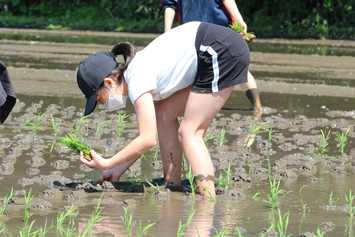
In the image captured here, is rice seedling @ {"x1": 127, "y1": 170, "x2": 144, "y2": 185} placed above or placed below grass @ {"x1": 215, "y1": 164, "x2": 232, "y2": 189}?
below

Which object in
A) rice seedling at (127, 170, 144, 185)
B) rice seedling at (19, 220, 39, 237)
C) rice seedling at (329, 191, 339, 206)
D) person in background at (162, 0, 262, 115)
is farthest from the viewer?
person in background at (162, 0, 262, 115)

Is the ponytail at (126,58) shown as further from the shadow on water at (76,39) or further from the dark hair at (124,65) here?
the shadow on water at (76,39)

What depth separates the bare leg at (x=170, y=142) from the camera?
3.34 metres

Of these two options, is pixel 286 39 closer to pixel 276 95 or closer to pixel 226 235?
pixel 276 95

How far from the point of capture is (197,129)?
10.3ft

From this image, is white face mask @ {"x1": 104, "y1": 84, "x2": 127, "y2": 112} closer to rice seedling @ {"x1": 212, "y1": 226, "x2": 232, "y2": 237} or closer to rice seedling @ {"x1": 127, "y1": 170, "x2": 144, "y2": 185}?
rice seedling @ {"x1": 127, "y1": 170, "x2": 144, "y2": 185}

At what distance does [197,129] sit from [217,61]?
17.8 inches

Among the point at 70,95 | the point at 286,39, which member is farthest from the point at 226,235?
the point at 286,39

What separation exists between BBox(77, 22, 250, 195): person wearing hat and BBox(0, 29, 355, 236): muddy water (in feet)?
0.97

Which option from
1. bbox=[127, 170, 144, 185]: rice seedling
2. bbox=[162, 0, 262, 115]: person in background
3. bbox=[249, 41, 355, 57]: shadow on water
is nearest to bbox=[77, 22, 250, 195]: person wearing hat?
bbox=[127, 170, 144, 185]: rice seedling

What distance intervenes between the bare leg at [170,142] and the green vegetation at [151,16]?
12.9 meters

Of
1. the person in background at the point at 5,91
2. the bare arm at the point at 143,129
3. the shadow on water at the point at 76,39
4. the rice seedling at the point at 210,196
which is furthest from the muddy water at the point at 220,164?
the shadow on water at the point at 76,39

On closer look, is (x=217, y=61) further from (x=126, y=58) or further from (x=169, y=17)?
(x=169, y=17)

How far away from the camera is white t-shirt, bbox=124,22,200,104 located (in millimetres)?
2867
